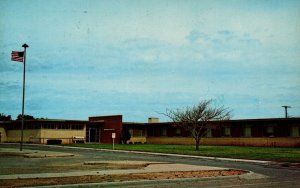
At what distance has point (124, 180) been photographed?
1534cm

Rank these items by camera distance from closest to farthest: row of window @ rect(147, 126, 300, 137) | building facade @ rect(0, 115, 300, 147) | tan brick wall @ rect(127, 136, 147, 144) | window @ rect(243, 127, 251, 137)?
row of window @ rect(147, 126, 300, 137)
building facade @ rect(0, 115, 300, 147)
window @ rect(243, 127, 251, 137)
tan brick wall @ rect(127, 136, 147, 144)

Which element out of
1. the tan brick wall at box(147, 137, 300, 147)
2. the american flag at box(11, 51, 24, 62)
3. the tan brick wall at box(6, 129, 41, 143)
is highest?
the american flag at box(11, 51, 24, 62)

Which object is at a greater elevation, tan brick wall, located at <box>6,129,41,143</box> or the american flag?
the american flag

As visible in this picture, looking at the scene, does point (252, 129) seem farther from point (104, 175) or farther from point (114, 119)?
point (104, 175)

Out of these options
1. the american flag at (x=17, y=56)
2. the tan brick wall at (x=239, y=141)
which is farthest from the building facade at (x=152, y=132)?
the american flag at (x=17, y=56)

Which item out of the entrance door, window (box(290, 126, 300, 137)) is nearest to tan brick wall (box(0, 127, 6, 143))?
the entrance door

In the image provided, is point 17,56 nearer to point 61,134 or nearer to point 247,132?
point 61,134

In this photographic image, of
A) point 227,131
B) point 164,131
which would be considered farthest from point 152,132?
point 227,131

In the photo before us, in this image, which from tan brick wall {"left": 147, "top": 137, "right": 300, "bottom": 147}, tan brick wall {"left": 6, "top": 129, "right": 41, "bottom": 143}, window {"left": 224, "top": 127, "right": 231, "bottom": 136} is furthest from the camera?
window {"left": 224, "top": 127, "right": 231, "bottom": 136}

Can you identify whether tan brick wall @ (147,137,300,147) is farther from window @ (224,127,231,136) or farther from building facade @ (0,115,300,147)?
window @ (224,127,231,136)

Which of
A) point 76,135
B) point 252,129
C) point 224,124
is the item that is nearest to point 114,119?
point 76,135

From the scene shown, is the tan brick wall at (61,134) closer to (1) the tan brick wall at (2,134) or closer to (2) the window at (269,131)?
(1) the tan brick wall at (2,134)

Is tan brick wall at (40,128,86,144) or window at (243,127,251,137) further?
tan brick wall at (40,128,86,144)

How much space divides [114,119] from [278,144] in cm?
2333
